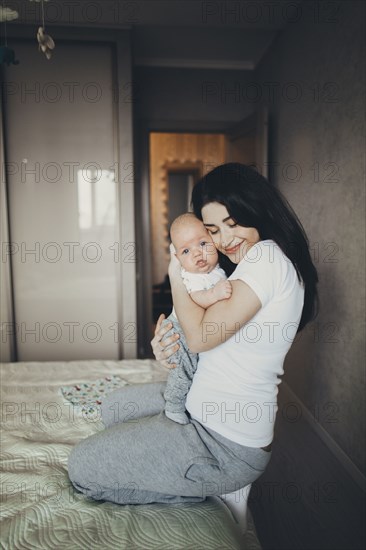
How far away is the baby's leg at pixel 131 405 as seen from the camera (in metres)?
1.37

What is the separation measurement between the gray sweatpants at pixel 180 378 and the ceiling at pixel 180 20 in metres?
2.51

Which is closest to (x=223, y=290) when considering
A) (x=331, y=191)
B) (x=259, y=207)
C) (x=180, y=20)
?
(x=259, y=207)

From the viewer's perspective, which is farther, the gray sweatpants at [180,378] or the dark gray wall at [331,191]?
the dark gray wall at [331,191]

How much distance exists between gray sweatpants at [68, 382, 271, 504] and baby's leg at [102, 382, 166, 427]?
195 millimetres

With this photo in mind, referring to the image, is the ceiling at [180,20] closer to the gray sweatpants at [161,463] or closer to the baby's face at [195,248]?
the baby's face at [195,248]

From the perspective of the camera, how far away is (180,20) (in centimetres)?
320

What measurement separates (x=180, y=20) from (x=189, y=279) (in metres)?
2.68

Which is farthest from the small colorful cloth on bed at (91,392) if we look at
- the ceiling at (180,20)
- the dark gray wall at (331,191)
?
the ceiling at (180,20)

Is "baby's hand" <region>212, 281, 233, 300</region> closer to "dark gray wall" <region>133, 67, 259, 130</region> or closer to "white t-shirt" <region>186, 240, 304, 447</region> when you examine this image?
"white t-shirt" <region>186, 240, 304, 447</region>

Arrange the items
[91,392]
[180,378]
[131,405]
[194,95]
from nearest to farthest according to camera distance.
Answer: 1. [180,378]
2. [131,405]
3. [91,392]
4. [194,95]

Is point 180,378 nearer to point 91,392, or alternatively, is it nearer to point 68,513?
point 68,513

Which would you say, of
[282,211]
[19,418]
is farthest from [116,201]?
[282,211]

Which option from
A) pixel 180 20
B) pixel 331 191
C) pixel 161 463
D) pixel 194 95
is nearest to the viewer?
pixel 161 463

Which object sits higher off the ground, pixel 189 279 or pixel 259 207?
pixel 259 207
